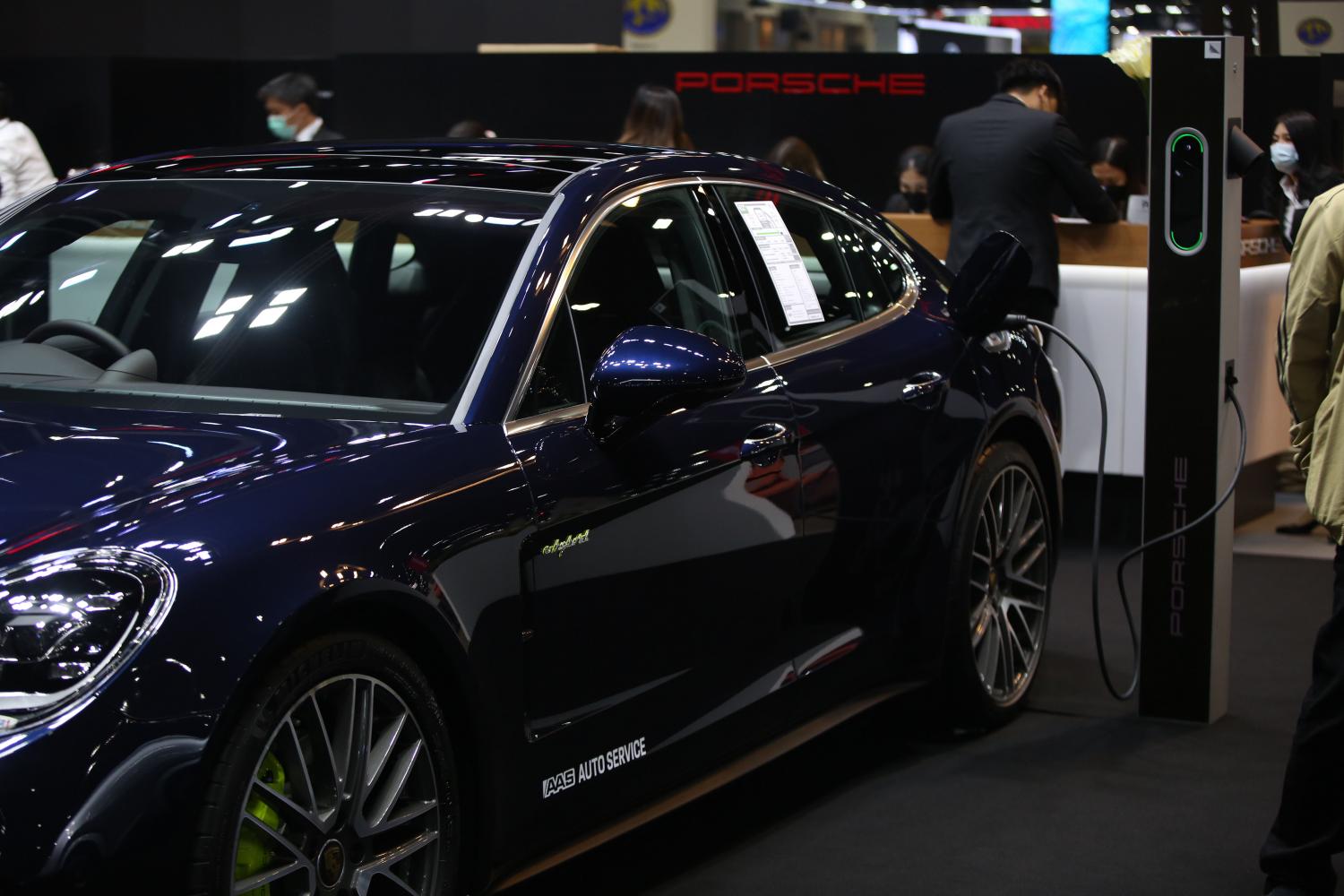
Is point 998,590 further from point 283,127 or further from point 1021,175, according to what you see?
point 283,127

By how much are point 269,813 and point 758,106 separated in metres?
12.1

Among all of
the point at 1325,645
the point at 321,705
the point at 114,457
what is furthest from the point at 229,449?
the point at 1325,645

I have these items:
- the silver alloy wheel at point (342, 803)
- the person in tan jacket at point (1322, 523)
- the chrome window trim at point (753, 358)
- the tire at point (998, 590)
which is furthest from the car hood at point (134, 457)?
the tire at point (998, 590)

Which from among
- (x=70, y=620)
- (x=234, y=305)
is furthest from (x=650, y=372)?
(x=70, y=620)

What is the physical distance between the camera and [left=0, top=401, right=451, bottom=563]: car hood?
2660mm

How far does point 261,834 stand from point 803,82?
1206 centimetres

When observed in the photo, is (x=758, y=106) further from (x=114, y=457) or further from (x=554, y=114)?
(x=114, y=457)

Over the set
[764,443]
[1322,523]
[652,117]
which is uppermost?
[652,117]

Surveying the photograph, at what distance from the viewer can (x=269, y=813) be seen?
107 inches

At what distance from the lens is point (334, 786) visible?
2854 millimetres

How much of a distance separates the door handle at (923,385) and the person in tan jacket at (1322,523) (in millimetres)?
968

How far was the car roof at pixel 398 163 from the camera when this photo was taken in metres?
3.77

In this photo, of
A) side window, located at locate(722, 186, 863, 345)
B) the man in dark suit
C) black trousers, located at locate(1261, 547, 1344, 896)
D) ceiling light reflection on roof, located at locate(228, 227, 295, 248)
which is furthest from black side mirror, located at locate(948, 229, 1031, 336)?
the man in dark suit

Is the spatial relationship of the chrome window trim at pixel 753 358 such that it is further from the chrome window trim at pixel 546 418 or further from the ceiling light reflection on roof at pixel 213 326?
the ceiling light reflection on roof at pixel 213 326
